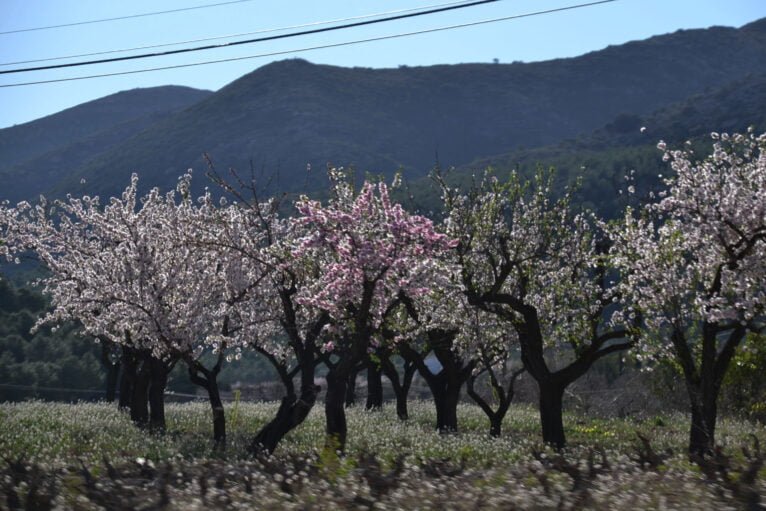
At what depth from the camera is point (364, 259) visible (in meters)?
16.0

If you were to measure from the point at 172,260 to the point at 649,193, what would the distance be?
1291 cm

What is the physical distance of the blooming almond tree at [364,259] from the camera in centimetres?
1614

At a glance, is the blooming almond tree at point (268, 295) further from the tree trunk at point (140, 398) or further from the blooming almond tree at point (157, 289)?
the tree trunk at point (140, 398)

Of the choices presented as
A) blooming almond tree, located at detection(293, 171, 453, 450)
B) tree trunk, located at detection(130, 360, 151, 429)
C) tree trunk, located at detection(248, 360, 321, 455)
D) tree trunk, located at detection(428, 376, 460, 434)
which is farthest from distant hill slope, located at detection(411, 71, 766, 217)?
blooming almond tree, located at detection(293, 171, 453, 450)

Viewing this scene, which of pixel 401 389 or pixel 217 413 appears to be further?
pixel 401 389

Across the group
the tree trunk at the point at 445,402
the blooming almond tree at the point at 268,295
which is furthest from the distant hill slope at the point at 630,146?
the blooming almond tree at the point at 268,295

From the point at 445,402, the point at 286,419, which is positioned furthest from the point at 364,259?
the point at 445,402

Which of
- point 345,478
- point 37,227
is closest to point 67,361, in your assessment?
point 37,227

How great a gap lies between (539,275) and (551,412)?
14.1 ft

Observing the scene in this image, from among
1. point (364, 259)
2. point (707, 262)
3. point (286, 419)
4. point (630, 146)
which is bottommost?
point (286, 419)

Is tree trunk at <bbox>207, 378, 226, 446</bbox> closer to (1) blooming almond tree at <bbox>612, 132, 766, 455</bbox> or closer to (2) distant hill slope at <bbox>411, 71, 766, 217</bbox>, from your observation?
(1) blooming almond tree at <bbox>612, 132, 766, 455</bbox>

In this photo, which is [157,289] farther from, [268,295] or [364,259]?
[364,259]

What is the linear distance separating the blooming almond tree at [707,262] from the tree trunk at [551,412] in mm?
2583

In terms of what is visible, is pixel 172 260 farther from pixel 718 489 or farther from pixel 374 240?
pixel 718 489
